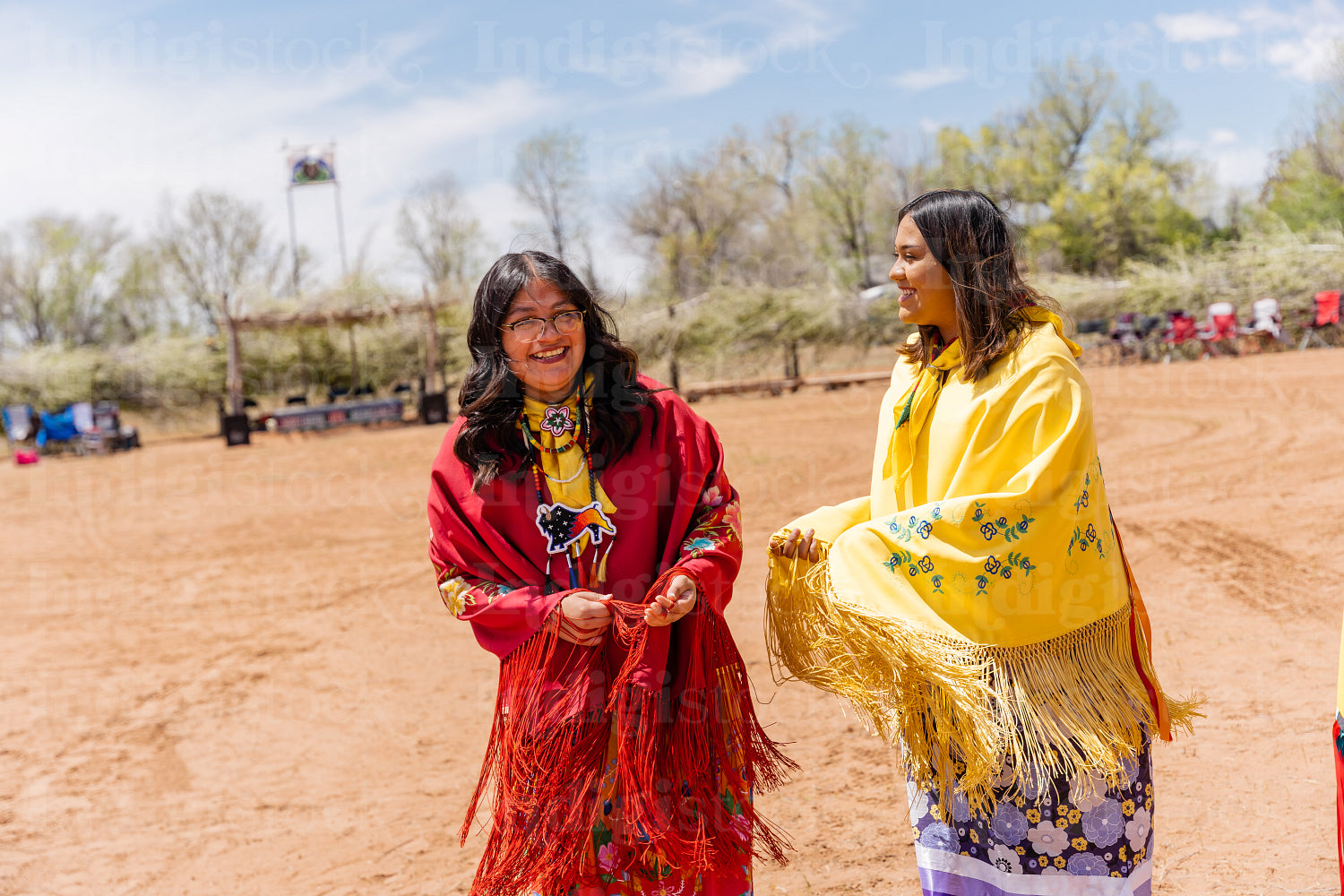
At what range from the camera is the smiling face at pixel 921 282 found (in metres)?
2.02

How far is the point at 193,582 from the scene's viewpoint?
7.89m

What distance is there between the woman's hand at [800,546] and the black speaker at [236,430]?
18218mm

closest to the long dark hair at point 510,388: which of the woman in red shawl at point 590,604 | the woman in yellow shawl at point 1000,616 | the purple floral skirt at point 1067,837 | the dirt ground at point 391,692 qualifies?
the woman in red shawl at point 590,604

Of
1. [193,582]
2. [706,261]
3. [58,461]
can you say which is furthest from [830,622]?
[706,261]

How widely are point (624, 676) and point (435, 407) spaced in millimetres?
18665

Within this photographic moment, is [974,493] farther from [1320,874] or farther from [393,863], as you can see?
[393,863]

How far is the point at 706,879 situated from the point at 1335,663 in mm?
3878

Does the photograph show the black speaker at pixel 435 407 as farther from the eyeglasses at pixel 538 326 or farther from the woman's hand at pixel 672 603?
the woman's hand at pixel 672 603

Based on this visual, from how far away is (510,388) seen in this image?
223 cm

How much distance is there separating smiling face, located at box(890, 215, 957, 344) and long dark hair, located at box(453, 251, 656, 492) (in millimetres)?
633

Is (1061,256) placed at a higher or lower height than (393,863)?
higher

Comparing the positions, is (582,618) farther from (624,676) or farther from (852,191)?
(852,191)

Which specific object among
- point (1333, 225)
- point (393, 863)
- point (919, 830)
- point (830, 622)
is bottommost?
point (393, 863)

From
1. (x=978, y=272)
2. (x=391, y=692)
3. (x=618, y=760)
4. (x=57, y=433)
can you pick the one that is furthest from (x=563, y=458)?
(x=57, y=433)
